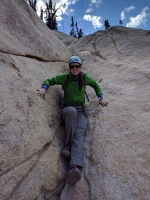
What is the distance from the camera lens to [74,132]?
454cm

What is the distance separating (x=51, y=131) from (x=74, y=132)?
0.57 m

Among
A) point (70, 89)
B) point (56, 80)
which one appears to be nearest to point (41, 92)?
point (56, 80)

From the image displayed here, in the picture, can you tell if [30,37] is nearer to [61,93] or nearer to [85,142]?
[61,93]

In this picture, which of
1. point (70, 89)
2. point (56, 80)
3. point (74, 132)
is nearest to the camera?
point (74, 132)

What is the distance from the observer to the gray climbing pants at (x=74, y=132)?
4032 mm

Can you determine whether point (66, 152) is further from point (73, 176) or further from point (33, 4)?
point (33, 4)

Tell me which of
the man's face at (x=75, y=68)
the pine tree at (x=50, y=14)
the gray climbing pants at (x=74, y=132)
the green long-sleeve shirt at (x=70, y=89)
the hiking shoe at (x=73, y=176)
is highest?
the pine tree at (x=50, y=14)

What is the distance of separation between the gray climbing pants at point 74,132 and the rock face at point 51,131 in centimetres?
21

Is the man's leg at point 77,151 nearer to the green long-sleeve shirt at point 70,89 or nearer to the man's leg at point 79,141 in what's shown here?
the man's leg at point 79,141

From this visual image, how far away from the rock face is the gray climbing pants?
0.21 m

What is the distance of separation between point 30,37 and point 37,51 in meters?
0.49

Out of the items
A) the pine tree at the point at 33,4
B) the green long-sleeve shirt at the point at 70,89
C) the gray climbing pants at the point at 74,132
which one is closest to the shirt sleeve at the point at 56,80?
the green long-sleeve shirt at the point at 70,89

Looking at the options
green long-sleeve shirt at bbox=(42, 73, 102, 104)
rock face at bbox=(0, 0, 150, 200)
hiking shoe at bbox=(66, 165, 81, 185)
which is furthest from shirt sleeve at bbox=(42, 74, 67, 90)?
hiking shoe at bbox=(66, 165, 81, 185)

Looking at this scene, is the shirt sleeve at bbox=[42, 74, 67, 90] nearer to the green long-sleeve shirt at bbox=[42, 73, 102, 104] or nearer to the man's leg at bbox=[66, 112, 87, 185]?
the green long-sleeve shirt at bbox=[42, 73, 102, 104]
